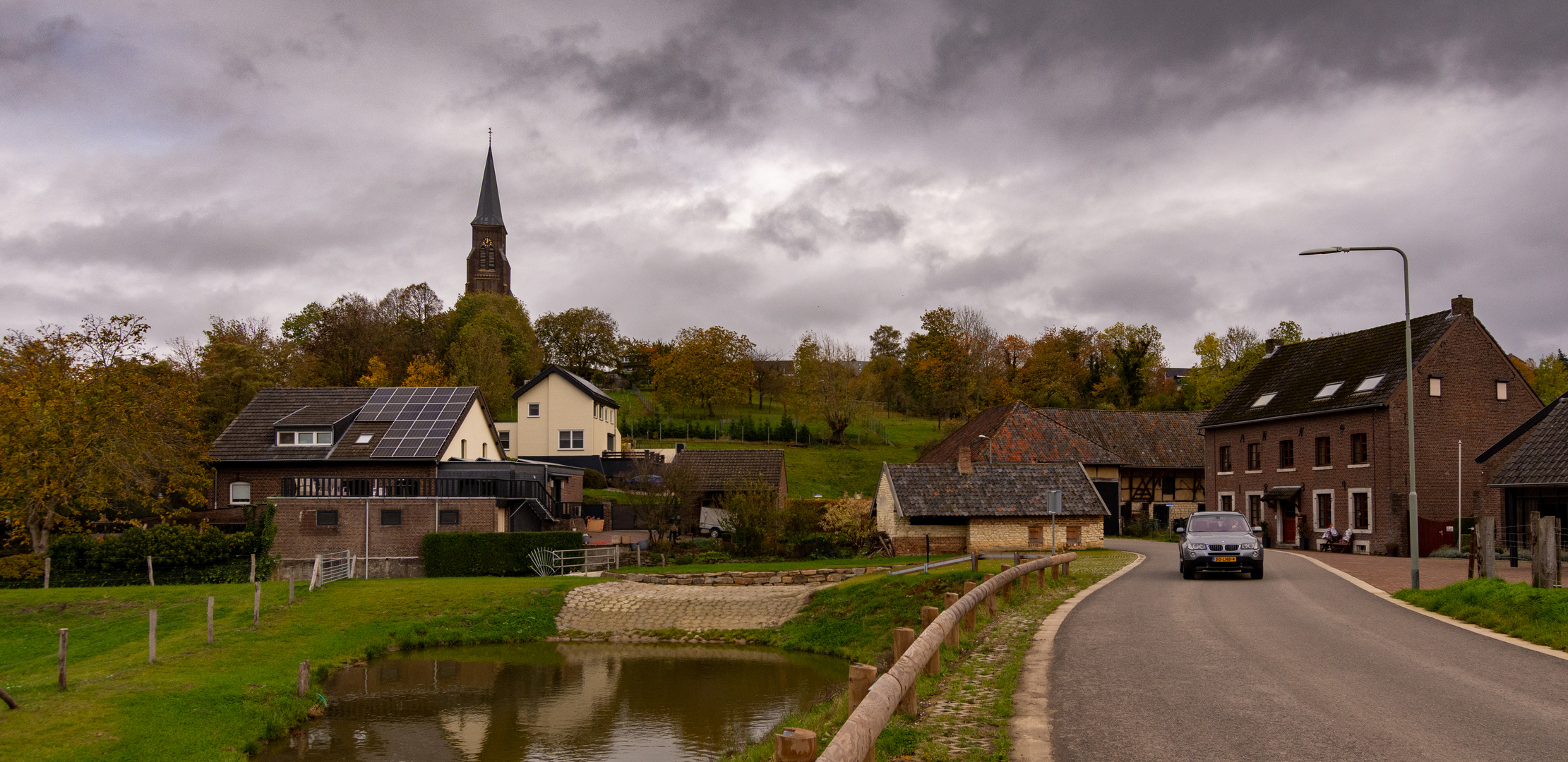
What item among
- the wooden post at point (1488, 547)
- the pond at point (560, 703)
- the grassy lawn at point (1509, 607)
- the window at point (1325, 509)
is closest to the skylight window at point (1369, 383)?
the window at point (1325, 509)

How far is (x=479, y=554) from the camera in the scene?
3894cm

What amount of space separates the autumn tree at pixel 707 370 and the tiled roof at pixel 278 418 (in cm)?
3853

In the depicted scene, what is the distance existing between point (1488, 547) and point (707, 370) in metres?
70.4

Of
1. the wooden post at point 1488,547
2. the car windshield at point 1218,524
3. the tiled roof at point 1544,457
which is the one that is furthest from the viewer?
the tiled roof at point 1544,457

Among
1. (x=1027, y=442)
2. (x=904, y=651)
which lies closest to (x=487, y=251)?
(x=1027, y=442)

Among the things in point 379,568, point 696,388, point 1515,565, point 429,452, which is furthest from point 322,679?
point 696,388

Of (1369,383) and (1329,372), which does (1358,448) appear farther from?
(1329,372)

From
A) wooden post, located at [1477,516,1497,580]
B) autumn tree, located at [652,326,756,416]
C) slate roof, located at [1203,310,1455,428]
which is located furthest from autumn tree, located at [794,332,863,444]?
wooden post, located at [1477,516,1497,580]

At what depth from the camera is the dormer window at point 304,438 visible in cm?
4525

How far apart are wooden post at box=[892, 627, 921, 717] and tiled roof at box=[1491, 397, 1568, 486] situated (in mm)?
27244

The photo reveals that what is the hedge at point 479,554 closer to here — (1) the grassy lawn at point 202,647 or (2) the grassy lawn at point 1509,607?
(1) the grassy lawn at point 202,647

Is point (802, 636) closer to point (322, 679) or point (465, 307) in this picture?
point (322, 679)

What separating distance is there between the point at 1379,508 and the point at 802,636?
2336cm

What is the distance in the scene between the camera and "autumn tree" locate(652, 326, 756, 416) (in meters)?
86.1
